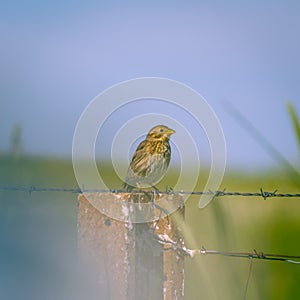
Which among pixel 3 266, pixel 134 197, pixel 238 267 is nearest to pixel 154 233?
pixel 134 197

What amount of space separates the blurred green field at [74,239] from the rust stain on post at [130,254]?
0.27 ft

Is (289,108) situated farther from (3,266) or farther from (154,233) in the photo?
(3,266)

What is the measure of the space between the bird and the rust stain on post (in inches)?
62.1

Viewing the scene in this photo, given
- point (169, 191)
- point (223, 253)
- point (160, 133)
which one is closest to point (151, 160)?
point (160, 133)

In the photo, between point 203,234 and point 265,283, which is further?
point 203,234

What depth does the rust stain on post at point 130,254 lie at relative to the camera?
9.00ft

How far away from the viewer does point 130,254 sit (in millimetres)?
2748

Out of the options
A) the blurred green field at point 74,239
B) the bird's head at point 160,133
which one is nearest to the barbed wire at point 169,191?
the blurred green field at point 74,239

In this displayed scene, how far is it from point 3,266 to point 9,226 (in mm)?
157

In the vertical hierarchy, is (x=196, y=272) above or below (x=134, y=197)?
below

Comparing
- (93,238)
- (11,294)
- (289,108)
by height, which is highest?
(289,108)

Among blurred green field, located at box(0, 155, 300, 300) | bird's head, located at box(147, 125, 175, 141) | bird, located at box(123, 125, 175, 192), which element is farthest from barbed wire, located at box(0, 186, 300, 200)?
bird's head, located at box(147, 125, 175, 141)

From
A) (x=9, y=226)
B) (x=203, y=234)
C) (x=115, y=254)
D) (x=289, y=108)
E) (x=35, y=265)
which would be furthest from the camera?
(x=203, y=234)

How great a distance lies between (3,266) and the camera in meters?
3.07
